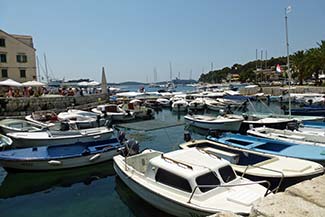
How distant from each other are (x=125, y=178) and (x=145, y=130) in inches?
555

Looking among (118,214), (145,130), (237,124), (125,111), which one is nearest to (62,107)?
(125,111)

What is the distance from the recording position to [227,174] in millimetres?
8453

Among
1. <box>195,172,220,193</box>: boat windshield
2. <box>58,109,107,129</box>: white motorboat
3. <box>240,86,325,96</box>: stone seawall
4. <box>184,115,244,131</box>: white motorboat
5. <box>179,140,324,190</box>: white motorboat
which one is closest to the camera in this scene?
<box>195,172,220,193</box>: boat windshield

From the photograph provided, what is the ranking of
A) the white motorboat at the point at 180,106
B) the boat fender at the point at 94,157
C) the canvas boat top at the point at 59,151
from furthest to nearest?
the white motorboat at the point at 180,106 → the boat fender at the point at 94,157 → the canvas boat top at the point at 59,151

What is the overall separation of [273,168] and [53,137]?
12932 mm

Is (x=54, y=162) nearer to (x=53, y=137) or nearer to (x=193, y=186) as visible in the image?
(x=53, y=137)

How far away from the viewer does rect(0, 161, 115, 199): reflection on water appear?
11578 millimetres

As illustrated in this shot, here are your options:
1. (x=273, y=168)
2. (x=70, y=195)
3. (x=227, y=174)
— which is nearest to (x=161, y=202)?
(x=227, y=174)

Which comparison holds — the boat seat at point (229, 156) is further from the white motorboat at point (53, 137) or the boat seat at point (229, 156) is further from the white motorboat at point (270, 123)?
the white motorboat at point (270, 123)

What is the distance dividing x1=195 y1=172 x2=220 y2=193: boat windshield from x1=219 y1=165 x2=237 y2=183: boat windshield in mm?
273

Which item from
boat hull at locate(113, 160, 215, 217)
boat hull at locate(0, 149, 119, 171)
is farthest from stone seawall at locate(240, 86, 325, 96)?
boat hull at locate(113, 160, 215, 217)

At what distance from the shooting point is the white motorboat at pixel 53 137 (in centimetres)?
1677

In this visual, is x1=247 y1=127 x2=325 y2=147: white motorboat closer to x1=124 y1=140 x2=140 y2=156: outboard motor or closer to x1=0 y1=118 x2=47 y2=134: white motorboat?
x1=124 y1=140 x2=140 y2=156: outboard motor

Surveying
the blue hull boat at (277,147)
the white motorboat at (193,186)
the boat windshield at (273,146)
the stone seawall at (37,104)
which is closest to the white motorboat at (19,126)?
the stone seawall at (37,104)
